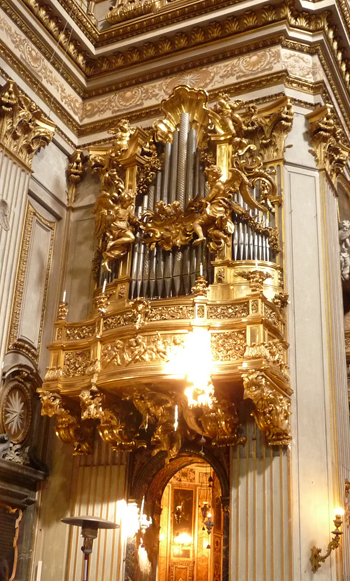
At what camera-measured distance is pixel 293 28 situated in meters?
12.2

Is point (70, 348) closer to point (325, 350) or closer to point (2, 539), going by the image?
point (2, 539)

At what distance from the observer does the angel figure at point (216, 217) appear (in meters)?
10.4

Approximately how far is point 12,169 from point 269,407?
5.41 metres

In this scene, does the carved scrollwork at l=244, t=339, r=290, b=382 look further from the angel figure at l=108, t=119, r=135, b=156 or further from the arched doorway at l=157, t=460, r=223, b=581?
the arched doorway at l=157, t=460, r=223, b=581

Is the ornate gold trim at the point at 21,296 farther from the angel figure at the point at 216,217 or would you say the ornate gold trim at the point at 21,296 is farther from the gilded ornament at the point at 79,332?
the angel figure at the point at 216,217

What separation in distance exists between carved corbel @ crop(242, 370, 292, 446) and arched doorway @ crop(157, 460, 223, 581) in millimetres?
6375

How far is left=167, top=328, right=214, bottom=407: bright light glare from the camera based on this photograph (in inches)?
356

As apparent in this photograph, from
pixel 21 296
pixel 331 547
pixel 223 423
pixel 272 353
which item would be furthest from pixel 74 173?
pixel 331 547

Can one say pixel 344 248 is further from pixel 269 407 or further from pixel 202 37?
pixel 269 407

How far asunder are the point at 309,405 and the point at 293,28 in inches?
258

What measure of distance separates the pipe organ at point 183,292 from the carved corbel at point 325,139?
49 centimetres

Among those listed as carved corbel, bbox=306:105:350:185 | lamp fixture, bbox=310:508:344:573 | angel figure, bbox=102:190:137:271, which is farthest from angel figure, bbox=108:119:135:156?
lamp fixture, bbox=310:508:344:573

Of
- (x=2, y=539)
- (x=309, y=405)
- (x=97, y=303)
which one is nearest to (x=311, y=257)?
(x=309, y=405)

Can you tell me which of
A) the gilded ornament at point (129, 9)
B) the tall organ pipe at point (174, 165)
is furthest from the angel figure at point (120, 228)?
the gilded ornament at point (129, 9)
